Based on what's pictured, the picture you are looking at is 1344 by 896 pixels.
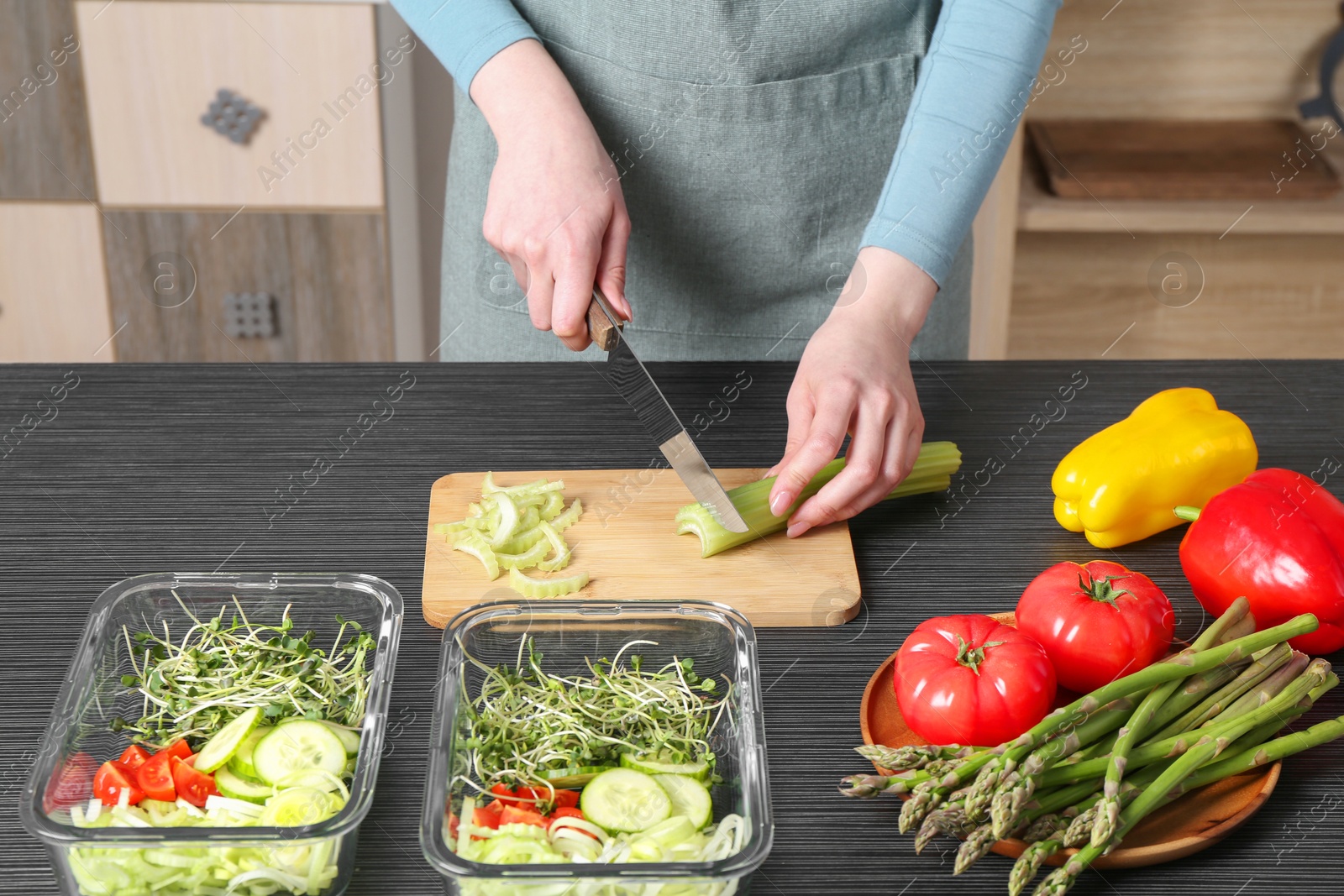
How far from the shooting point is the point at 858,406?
117cm

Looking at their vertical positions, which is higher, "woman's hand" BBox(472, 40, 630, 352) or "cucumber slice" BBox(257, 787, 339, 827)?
"woman's hand" BBox(472, 40, 630, 352)

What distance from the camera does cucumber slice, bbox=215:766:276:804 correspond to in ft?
2.52

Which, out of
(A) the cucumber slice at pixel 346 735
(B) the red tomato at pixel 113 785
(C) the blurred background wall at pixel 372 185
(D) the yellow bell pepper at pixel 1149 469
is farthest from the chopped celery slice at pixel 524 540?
(C) the blurred background wall at pixel 372 185

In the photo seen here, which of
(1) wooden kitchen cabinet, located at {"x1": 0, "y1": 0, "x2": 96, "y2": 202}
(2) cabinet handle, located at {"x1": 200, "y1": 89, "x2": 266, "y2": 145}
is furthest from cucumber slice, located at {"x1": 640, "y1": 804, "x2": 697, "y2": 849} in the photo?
(1) wooden kitchen cabinet, located at {"x1": 0, "y1": 0, "x2": 96, "y2": 202}

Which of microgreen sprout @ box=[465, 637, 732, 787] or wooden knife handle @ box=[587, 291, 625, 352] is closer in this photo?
microgreen sprout @ box=[465, 637, 732, 787]

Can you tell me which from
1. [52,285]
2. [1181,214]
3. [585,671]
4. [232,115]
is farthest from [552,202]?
[52,285]

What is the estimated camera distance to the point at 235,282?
2.69 meters

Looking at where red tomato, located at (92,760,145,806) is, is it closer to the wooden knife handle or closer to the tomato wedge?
the tomato wedge

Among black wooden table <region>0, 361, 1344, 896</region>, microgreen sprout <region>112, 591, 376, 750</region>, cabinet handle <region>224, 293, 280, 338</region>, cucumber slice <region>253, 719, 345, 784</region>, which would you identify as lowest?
cabinet handle <region>224, 293, 280, 338</region>

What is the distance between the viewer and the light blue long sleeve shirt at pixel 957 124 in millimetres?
1267

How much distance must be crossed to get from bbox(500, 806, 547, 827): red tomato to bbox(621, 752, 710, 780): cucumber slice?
78 millimetres

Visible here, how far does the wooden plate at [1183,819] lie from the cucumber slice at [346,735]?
37 centimetres

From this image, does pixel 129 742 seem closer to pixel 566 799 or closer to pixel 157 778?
pixel 157 778

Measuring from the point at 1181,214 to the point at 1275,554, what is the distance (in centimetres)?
165
